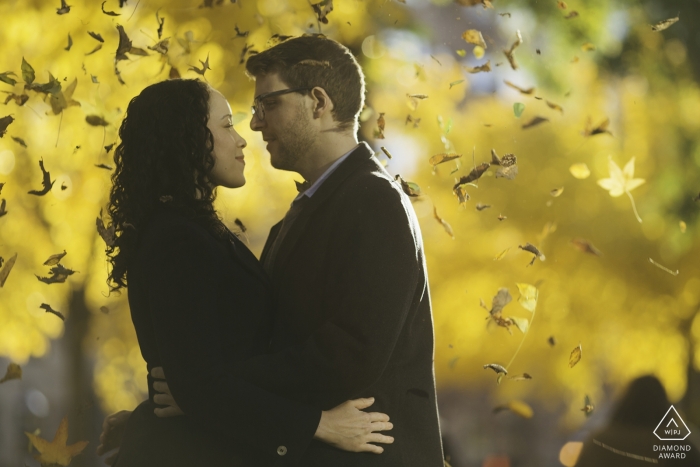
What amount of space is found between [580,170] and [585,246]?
79cm

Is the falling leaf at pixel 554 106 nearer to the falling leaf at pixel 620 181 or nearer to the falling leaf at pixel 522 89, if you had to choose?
the falling leaf at pixel 522 89

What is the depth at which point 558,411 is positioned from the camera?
672 centimetres

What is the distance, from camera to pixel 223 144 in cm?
229

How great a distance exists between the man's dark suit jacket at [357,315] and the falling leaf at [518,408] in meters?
4.70

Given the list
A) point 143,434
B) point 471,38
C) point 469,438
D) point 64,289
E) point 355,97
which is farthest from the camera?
point 469,438

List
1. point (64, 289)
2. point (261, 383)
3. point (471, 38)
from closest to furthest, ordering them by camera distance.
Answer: point (261, 383) < point (471, 38) < point (64, 289)

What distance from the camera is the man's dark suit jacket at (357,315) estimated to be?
1.97 metres

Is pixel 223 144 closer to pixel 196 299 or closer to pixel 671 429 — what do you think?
pixel 196 299

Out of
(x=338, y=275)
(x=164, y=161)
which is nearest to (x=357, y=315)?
(x=338, y=275)

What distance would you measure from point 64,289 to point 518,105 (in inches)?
148

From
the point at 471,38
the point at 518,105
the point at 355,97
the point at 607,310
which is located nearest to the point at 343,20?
the point at 471,38

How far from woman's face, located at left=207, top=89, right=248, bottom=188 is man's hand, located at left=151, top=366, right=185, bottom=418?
2.19ft

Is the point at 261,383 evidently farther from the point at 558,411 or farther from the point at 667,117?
the point at 558,411

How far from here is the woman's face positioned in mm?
2279
